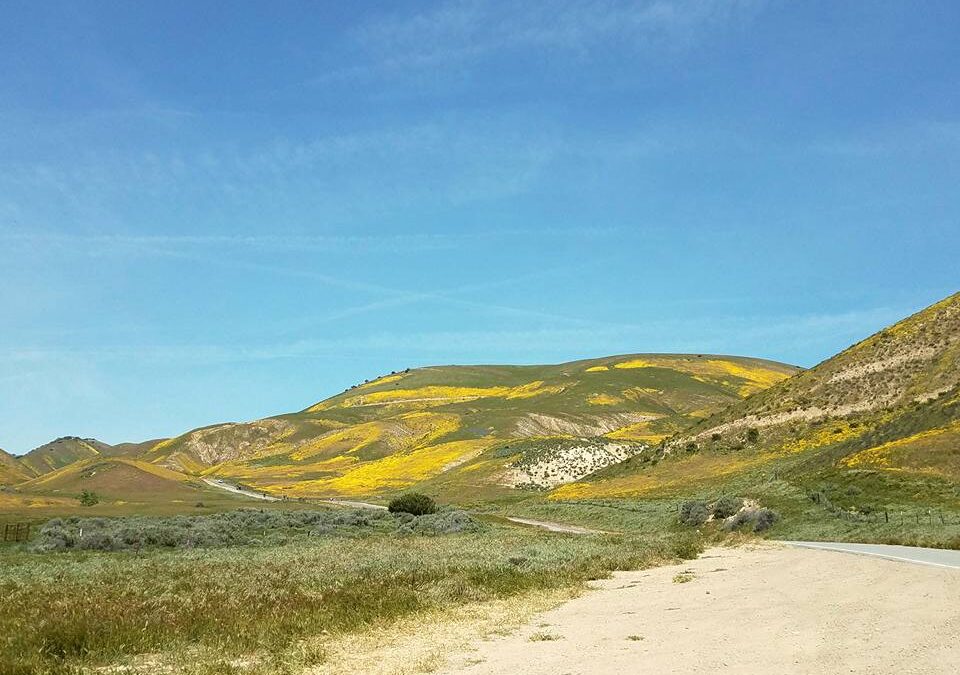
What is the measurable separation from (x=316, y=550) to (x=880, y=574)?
78.4 feet

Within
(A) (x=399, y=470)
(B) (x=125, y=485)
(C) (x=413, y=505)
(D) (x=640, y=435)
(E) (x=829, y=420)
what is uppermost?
(D) (x=640, y=435)

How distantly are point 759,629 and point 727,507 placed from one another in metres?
37.2

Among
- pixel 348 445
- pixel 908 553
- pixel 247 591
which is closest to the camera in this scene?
pixel 247 591

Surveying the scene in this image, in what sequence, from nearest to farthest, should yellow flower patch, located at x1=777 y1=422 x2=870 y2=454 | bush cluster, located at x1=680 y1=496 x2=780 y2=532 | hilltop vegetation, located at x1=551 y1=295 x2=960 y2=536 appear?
bush cluster, located at x1=680 y1=496 x2=780 y2=532, hilltop vegetation, located at x1=551 y1=295 x2=960 y2=536, yellow flower patch, located at x1=777 y1=422 x2=870 y2=454

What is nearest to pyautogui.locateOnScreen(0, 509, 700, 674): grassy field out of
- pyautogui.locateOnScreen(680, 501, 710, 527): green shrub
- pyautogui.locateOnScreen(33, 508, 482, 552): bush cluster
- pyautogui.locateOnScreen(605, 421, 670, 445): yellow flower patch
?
pyautogui.locateOnScreen(33, 508, 482, 552): bush cluster

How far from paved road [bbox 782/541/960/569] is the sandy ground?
0.63m

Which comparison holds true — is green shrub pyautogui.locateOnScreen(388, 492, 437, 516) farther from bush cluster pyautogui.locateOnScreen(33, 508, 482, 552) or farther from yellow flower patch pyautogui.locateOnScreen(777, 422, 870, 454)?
yellow flower patch pyautogui.locateOnScreen(777, 422, 870, 454)

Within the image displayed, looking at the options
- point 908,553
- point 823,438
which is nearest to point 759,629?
point 908,553

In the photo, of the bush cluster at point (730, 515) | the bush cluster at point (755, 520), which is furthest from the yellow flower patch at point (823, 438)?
the bush cluster at point (755, 520)

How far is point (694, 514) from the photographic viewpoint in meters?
49.0

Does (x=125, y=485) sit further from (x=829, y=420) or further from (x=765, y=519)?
(x=765, y=519)

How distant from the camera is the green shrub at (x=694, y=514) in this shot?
159 feet

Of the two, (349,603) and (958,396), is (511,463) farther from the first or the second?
(349,603)

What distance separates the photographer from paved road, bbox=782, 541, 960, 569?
19.4 metres
